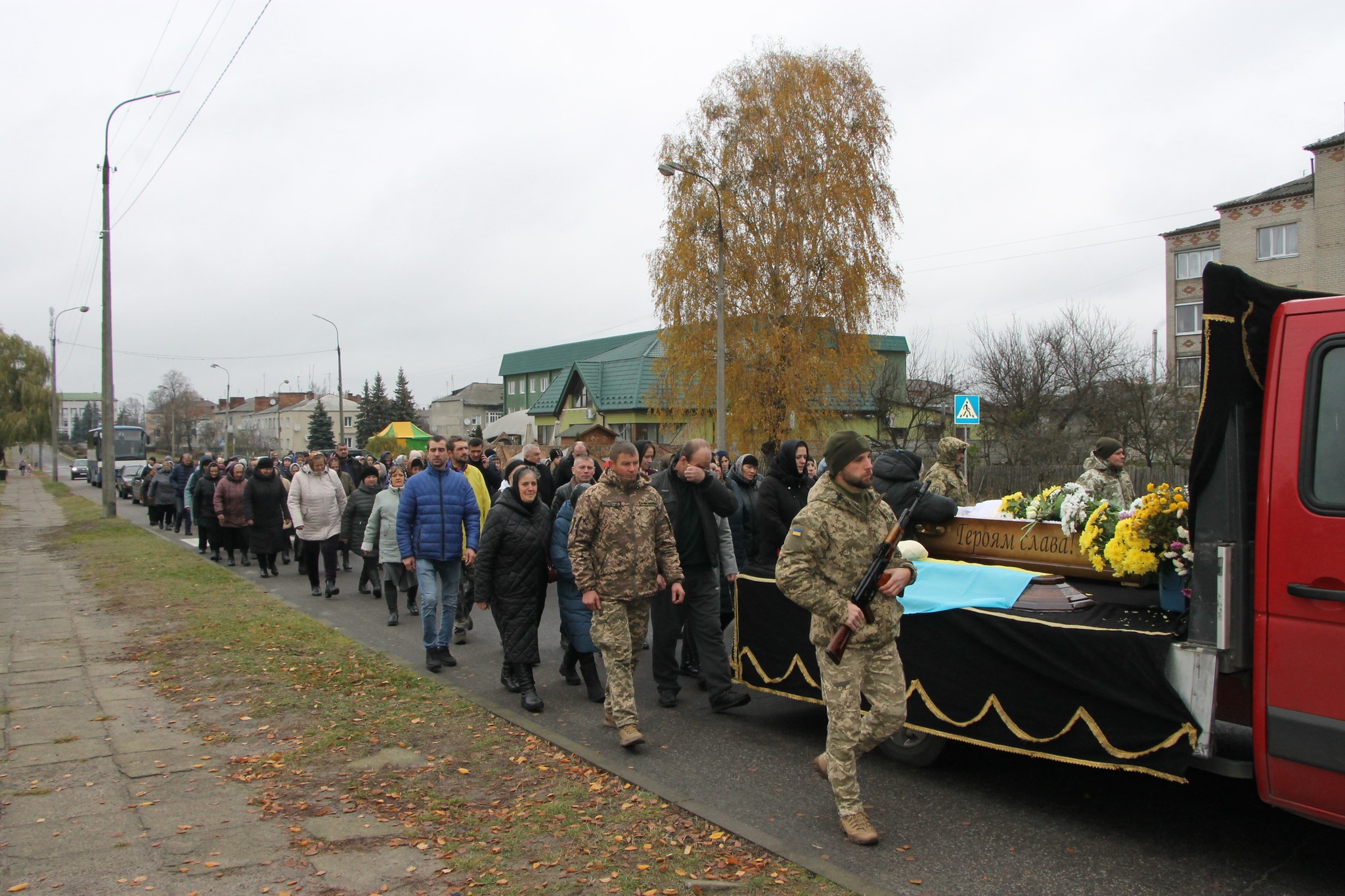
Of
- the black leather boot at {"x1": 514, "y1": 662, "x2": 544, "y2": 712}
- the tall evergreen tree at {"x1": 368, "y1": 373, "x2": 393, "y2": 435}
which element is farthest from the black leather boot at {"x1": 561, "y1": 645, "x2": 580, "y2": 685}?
the tall evergreen tree at {"x1": 368, "y1": 373, "x2": 393, "y2": 435}

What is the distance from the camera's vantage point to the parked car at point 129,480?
39969mm

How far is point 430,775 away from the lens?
553 centimetres

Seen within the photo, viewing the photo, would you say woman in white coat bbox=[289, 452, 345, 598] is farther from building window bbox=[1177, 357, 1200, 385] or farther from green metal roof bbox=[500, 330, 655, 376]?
green metal roof bbox=[500, 330, 655, 376]

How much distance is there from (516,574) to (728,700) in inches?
71.4

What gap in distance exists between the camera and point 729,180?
28938 millimetres

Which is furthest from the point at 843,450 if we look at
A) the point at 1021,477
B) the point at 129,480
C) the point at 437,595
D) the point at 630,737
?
the point at 129,480

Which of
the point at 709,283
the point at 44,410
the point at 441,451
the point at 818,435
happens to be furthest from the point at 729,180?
the point at 44,410

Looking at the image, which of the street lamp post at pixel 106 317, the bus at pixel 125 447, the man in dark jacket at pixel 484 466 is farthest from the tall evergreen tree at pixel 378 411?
the man in dark jacket at pixel 484 466

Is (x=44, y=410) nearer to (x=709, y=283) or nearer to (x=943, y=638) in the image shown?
(x=709, y=283)

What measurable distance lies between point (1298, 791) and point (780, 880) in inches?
80.6

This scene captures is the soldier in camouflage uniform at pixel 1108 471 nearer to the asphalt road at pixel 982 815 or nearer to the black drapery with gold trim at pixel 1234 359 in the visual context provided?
the asphalt road at pixel 982 815

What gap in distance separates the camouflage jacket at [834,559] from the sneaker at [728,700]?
2287mm

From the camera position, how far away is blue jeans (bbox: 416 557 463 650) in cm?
837

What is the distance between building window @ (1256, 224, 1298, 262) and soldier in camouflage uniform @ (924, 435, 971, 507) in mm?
40878
